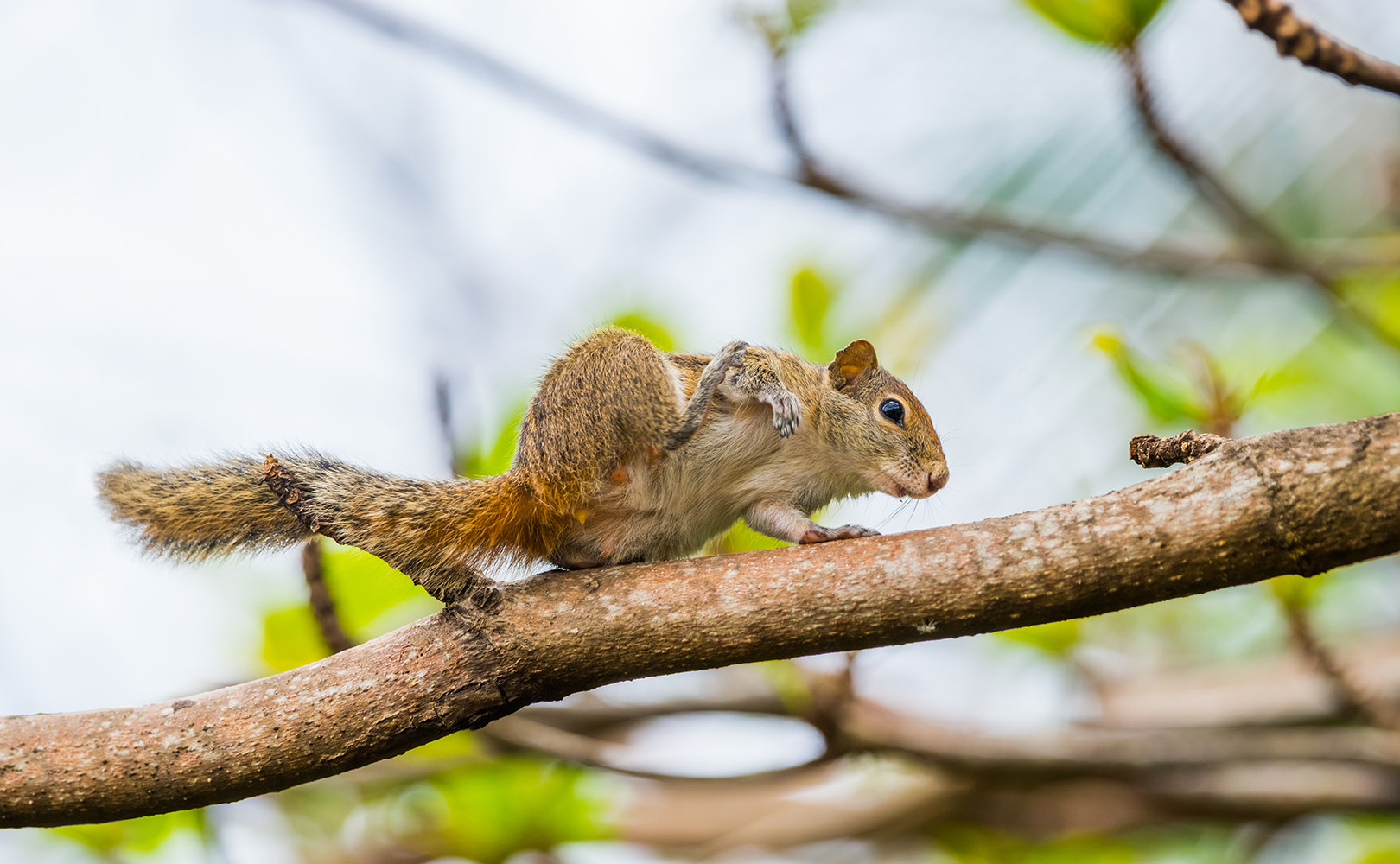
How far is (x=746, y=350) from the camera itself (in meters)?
2.33

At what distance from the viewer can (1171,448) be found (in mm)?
1717

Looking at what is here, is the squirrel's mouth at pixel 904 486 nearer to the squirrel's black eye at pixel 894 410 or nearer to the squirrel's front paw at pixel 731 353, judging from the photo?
the squirrel's black eye at pixel 894 410

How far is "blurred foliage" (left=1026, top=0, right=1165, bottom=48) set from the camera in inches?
86.6

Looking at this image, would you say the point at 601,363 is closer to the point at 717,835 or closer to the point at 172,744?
the point at 172,744

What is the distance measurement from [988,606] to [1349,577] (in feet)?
7.05

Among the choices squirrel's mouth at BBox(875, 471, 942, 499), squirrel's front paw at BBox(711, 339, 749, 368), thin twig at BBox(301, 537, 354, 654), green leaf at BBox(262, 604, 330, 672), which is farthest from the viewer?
green leaf at BBox(262, 604, 330, 672)

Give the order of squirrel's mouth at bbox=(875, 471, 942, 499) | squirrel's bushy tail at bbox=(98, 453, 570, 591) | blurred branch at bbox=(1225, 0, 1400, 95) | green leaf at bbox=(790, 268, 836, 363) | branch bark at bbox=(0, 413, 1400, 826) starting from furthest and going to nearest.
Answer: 1. green leaf at bbox=(790, 268, 836, 363)
2. squirrel's mouth at bbox=(875, 471, 942, 499)
3. squirrel's bushy tail at bbox=(98, 453, 570, 591)
4. blurred branch at bbox=(1225, 0, 1400, 95)
5. branch bark at bbox=(0, 413, 1400, 826)

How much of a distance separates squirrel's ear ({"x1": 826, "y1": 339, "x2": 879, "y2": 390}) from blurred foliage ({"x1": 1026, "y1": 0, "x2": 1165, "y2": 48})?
2.62ft

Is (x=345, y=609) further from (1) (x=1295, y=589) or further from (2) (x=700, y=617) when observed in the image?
(1) (x=1295, y=589)

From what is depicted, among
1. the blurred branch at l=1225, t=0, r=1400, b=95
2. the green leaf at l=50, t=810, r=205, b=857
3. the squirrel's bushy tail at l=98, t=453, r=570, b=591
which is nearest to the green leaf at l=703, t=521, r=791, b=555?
the squirrel's bushy tail at l=98, t=453, r=570, b=591

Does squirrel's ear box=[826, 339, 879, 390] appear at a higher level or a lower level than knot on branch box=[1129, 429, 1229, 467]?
higher

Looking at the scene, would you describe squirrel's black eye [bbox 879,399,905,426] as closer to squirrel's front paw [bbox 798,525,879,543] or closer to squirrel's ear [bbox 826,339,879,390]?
squirrel's ear [bbox 826,339,879,390]

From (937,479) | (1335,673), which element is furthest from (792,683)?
(1335,673)

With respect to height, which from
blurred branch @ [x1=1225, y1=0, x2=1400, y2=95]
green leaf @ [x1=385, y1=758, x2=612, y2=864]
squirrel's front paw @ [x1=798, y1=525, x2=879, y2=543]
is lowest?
green leaf @ [x1=385, y1=758, x2=612, y2=864]
